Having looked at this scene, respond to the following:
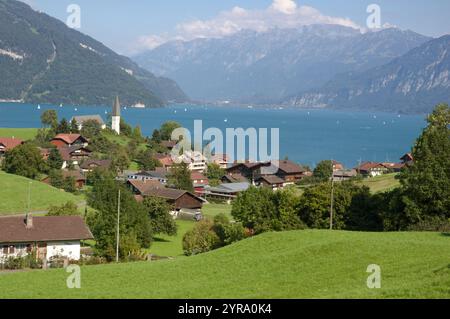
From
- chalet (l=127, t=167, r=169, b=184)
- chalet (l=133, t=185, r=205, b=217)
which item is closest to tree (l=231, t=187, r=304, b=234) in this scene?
chalet (l=133, t=185, r=205, b=217)

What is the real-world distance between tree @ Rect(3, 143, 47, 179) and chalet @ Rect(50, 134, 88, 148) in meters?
13.7

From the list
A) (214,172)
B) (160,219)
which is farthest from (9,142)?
(160,219)

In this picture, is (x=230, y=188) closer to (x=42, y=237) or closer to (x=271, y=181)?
(x=271, y=181)

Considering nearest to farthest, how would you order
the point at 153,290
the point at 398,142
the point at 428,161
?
the point at 153,290
the point at 428,161
the point at 398,142

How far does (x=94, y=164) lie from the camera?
62.2 metres

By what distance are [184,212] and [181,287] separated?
3196 centimetres

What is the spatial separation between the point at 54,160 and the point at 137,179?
849 cm

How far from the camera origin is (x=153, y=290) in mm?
14289

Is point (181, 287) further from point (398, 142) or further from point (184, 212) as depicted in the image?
point (398, 142)

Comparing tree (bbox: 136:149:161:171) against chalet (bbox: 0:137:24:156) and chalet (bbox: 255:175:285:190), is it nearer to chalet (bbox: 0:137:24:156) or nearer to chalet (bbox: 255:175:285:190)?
chalet (bbox: 255:175:285:190)

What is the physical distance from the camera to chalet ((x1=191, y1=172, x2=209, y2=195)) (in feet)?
194

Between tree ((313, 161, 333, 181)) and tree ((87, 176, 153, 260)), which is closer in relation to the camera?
tree ((87, 176, 153, 260))
